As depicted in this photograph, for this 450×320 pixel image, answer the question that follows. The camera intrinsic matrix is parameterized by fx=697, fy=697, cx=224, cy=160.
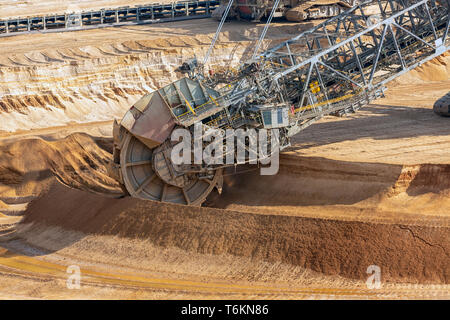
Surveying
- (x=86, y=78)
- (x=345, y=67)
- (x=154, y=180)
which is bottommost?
(x=154, y=180)

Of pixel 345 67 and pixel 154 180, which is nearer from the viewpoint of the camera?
pixel 154 180

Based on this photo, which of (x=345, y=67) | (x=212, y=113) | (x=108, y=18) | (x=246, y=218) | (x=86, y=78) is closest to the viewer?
(x=246, y=218)

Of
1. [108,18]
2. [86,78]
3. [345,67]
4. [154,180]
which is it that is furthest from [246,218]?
[108,18]

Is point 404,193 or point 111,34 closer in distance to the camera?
point 404,193

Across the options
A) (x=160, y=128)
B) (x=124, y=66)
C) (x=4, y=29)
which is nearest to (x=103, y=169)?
(x=160, y=128)

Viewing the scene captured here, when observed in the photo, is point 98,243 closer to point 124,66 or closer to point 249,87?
point 249,87

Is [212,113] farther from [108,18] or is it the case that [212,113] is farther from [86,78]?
[108,18]

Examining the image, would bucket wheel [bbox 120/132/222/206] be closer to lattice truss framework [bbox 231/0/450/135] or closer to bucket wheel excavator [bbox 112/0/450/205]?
bucket wheel excavator [bbox 112/0/450/205]
